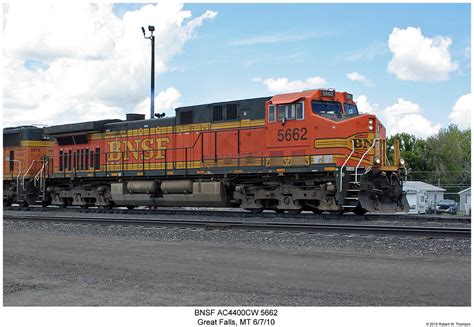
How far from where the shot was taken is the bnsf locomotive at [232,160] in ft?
59.9

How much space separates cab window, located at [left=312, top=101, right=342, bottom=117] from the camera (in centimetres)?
1856

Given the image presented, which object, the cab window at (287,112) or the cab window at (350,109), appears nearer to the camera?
the cab window at (287,112)

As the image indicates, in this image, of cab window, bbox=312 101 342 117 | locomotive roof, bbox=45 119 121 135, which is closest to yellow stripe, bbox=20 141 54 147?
locomotive roof, bbox=45 119 121 135

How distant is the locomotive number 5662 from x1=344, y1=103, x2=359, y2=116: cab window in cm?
151

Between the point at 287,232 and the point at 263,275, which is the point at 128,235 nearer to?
the point at 287,232

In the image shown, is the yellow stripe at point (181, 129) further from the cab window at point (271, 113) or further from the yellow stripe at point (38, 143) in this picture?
the yellow stripe at point (38, 143)

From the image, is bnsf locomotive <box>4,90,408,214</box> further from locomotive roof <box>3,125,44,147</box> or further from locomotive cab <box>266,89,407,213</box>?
locomotive roof <box>3,125,44,147</box>

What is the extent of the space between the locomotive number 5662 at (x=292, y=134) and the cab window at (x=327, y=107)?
0.69 m

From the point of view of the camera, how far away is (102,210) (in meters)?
24.2

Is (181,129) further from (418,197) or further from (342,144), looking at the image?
(418,197)

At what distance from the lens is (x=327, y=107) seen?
1875cm

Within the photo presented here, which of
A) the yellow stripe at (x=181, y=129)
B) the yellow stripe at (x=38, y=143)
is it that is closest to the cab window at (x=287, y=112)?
the yellow stripe at (x=181, y=129)

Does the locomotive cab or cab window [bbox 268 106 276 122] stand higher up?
cab window [bbox 268 106 276 122]

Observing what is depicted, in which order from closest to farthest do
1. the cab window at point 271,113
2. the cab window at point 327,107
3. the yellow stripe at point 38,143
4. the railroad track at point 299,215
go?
the railroad track at point 299,215, the cab window at point 327,107, the cab window at point 271,113, the yellow stripe at point 38,143
